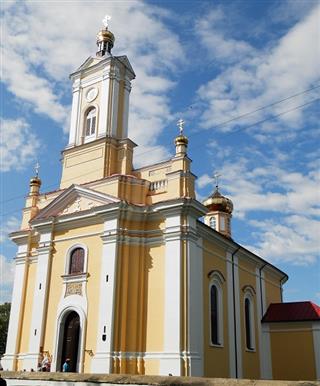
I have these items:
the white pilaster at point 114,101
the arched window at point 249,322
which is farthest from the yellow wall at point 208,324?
the white pilaster at point 114,101

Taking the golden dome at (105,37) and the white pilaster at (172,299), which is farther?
the golden dome at (105,37)

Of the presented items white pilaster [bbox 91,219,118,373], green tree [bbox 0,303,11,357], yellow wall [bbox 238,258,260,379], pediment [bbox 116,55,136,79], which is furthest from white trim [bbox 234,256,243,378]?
green tree [bbox 0,303,11,357]

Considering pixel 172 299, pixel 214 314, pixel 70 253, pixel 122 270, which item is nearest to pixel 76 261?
pixel 70 253

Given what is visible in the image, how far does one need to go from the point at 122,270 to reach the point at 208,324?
4468 mm

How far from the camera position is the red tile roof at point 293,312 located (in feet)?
85.5

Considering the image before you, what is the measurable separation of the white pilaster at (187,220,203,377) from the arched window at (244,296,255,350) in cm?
657

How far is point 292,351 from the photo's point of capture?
25594 mm

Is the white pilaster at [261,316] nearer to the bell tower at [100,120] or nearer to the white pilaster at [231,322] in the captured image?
the white pilaster at [231,322]

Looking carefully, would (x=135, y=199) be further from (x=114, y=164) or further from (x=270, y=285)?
(x=270, y=285)

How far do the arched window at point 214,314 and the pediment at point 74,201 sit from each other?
253 inches

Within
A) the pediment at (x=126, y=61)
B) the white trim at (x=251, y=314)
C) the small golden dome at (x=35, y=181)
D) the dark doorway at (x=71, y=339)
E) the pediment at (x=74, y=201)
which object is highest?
the pediment at (x=126, y=61)

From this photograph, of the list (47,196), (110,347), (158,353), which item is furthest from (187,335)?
(47,196)

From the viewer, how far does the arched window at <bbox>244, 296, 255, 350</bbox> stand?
978 inches

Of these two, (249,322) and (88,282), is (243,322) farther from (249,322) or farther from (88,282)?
(88,282)
